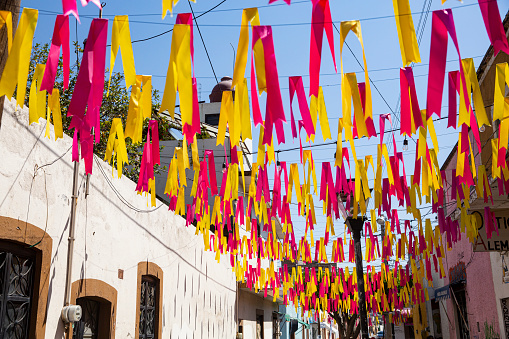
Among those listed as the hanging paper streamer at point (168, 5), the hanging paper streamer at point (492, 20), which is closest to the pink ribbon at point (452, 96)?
the hanging paper streamer at point (492, 20)

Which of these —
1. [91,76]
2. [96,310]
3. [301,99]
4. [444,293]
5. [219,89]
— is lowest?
[96,310]

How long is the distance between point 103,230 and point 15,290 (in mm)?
2049

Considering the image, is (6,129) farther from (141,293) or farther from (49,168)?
(141,293)

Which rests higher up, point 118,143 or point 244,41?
point 244,41

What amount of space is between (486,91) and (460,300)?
7.90 m

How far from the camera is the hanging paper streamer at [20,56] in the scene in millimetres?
3543

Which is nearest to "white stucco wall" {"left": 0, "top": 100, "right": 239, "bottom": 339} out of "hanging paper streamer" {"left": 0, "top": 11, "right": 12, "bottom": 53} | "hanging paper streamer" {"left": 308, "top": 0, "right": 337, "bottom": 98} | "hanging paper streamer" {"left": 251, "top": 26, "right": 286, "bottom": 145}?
"hanging paper streamer" {"left": 0, "top": 11, "right": 12, "bottom": 53}

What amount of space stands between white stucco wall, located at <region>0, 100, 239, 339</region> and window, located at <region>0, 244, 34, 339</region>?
287 mm

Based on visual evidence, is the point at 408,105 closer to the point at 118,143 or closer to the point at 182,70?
the point at 182,70

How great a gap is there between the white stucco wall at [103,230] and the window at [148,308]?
1.08ft

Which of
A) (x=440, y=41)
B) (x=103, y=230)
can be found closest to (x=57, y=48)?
(x=440, y=41)

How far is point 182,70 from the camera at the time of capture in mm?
3830

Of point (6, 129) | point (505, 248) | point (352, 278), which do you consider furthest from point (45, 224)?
point (352, 278)

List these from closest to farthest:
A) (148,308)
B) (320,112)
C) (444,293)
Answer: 1. (320,112)
2. (148,308)
3. (444,293)
